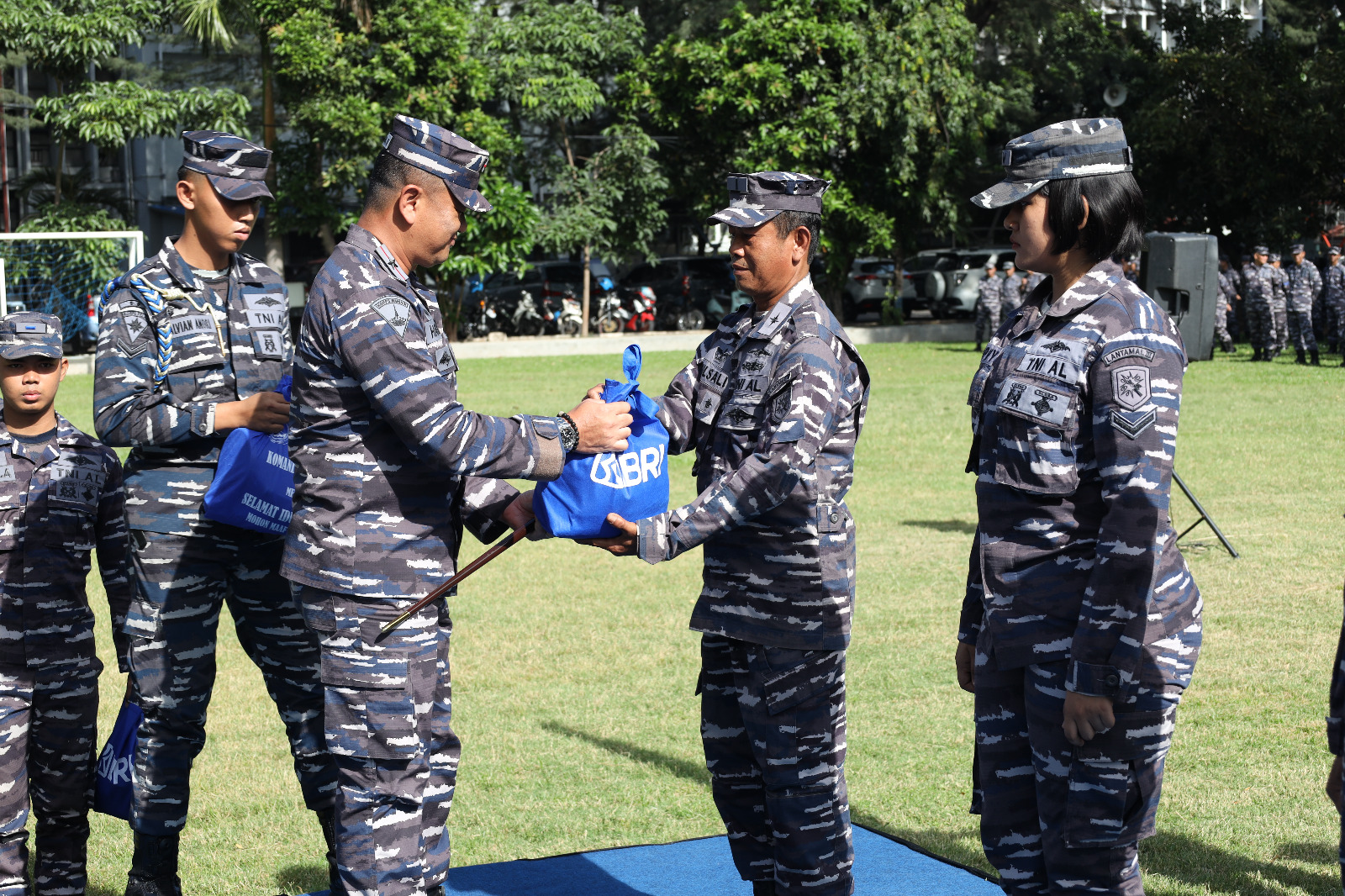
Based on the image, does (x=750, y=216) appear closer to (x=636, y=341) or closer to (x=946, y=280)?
(x=636, y=341)

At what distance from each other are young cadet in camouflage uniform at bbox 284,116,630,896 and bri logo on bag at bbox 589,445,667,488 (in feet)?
0.35

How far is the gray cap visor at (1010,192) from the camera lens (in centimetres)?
294

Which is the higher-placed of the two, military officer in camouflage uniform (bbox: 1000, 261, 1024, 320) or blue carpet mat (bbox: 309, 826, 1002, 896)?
military officer in camouflage uniform (bbox: 1000, 261, 1024, 320)

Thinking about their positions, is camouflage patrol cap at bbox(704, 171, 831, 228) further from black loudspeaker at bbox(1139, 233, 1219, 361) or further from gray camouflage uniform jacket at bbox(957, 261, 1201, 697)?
black loudspeaker at bbox(1139, 233, 1219, 361)

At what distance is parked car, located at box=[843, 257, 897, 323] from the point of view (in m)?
35.2

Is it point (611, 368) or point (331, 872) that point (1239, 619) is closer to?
point (331, 872)

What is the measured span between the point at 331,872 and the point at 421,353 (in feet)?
5.70

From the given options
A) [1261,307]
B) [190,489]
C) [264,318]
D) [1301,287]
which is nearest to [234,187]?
[264,318]

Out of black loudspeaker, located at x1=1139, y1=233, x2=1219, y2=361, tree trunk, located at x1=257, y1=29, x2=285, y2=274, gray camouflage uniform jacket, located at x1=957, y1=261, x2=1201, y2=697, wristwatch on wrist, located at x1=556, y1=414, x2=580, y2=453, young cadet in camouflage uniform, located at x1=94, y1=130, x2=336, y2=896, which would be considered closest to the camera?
gray camouflage uniform jacket, located at x1=957, y1=261, x2=1201, y2=697

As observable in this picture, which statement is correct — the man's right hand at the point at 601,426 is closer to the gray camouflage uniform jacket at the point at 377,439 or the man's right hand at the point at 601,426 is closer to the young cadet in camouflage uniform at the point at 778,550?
the gray camouflage uniform jacket at the point at 377,439

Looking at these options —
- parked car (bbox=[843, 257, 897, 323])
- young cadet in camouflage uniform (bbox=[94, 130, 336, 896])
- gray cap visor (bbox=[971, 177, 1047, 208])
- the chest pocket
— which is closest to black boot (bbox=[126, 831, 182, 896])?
young cadet in camouflage uniform (bbox=[94, 130, 336, 896])

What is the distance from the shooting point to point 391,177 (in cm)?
334

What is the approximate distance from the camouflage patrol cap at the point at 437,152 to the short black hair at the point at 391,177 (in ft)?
0.04

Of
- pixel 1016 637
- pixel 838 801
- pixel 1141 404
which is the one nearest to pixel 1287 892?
pixel 838 801
